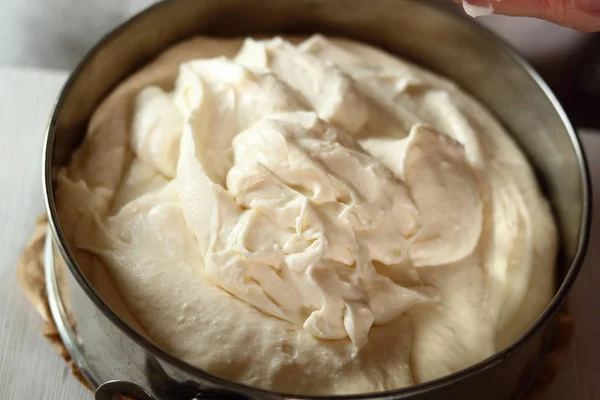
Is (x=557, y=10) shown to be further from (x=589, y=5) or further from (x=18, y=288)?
(x=18, y=288)

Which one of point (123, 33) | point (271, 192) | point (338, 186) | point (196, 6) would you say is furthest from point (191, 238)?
point (196, 6)

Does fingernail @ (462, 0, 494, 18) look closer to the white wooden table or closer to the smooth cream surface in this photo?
the smooth cream surface

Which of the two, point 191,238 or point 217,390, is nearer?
point 217,390

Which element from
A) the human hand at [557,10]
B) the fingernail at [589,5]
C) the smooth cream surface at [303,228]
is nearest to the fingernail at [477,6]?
the human hand at [557,10]

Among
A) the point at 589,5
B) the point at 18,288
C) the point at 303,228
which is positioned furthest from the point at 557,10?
the point at 18,288

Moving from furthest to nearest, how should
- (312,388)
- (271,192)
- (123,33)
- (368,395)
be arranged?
(123,33) < (271,192) < (312,388) < (368,395)

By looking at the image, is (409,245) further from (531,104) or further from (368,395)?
(531,104)

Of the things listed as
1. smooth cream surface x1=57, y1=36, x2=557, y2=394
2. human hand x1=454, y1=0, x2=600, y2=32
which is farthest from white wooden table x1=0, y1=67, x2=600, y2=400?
human hand x1=454, y1=0, x2=600, y2=32
